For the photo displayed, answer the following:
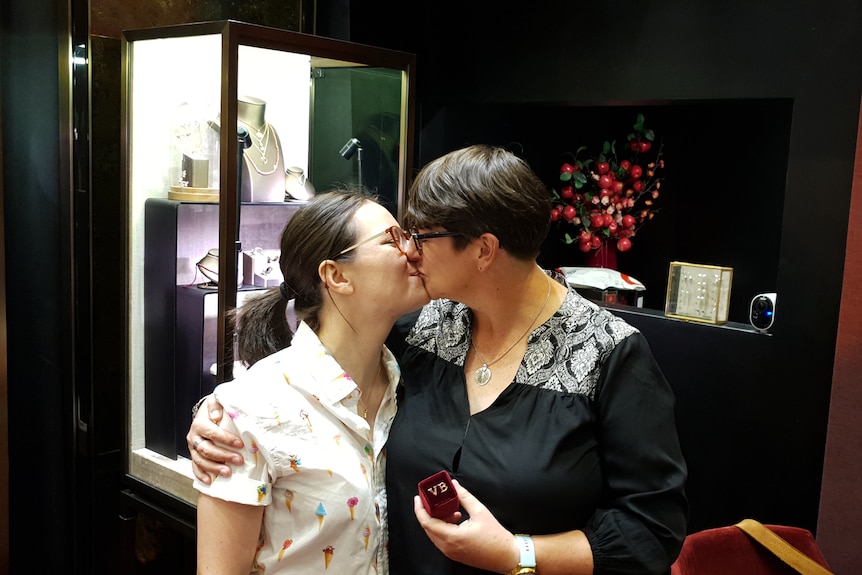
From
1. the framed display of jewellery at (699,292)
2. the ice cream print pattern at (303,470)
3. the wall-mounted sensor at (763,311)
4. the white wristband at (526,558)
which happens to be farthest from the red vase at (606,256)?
the white wristband at (526,558)

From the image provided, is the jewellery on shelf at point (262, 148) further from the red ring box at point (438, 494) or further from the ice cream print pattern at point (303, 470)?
the red ring box at point (438, 494)

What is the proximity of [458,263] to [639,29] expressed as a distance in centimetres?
200

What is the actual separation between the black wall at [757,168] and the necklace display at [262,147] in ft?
3.09

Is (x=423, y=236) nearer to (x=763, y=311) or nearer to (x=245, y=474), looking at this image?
(x=245, y=474)

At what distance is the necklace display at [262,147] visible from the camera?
281cm

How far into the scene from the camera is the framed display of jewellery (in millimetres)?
3096


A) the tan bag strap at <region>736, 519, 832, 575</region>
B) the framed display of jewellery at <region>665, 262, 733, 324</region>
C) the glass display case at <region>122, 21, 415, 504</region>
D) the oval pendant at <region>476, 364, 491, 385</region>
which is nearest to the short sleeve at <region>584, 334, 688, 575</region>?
the oval pendant at <region>476, 364, 491, 385</region>

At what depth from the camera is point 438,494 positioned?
148cm

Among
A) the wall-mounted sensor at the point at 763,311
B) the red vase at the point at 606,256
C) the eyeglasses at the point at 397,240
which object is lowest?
the wall-mounted sensor at the point at 763,311

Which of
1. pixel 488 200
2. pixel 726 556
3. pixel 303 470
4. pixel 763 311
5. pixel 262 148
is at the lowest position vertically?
pixel 726 556

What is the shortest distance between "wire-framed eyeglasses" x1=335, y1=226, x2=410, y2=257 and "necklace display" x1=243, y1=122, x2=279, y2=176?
1162 millimetres

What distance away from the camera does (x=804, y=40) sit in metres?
2.86

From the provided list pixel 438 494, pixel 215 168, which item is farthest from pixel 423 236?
pixel 215 168

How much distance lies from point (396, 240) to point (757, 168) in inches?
95.9
